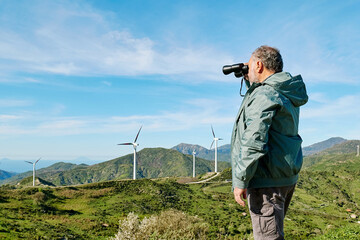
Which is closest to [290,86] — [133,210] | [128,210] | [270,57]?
[270,57]

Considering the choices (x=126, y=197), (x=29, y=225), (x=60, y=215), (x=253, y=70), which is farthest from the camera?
(x=126, y=197)

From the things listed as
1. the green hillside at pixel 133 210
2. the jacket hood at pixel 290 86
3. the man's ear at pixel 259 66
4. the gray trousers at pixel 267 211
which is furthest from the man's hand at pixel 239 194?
the green hillside at pixel 133 210

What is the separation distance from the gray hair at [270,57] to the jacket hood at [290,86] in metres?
0.22

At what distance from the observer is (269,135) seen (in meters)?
4.29

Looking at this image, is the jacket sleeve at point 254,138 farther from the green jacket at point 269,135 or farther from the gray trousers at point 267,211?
the gray trousers at point 267,211

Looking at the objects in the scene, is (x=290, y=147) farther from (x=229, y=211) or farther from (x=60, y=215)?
(x=229, y=211)

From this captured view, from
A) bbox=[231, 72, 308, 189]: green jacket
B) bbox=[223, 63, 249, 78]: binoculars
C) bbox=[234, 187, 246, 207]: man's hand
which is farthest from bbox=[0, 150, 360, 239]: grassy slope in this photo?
bbox=[223, 63, 249, 78]: binoculars

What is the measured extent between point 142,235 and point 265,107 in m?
19.0

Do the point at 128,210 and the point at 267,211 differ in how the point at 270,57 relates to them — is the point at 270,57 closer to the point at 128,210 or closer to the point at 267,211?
the point at 267,211

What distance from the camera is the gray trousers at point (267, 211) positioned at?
4.17 m

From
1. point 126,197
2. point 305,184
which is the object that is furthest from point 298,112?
point 305,184

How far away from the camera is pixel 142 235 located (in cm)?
2056

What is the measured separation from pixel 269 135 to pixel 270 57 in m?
1.30

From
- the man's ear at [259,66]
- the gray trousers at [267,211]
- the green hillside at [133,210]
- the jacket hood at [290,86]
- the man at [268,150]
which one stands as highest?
the man's ear at [259,66]
